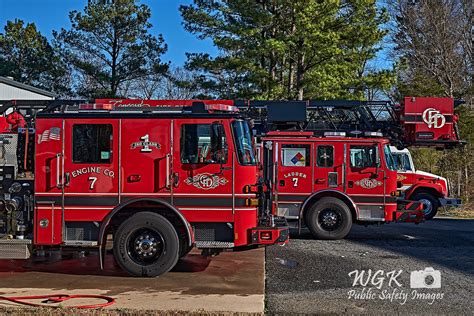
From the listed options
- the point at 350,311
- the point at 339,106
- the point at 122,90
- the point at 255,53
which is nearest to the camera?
the point at 350,311

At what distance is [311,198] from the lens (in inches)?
578

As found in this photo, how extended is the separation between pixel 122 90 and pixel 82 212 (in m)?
29.4

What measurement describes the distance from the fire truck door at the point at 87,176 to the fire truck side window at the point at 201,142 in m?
1.04

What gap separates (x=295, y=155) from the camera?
48.8ft

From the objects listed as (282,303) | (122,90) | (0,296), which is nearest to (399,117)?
(282,303)

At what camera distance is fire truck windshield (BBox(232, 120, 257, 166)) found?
962cm

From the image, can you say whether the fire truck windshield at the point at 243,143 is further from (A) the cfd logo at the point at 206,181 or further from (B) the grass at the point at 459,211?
(B) the grass at the point at 459,211

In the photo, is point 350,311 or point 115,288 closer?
point 350,311

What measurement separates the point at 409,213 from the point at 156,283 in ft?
24.3

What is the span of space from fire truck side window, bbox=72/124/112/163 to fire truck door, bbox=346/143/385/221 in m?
6.75

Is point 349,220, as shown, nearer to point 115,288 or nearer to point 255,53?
point 115,288

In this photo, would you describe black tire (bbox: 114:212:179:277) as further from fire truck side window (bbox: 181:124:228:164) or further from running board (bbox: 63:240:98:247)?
fire truck side window (bbox: 181:124:228:164)

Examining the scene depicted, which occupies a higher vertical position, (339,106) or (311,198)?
(339,106)

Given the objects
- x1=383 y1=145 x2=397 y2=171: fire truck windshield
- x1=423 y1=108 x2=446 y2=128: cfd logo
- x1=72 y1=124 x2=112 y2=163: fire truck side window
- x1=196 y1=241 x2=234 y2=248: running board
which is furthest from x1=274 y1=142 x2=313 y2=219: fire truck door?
x1=72 y1=124 x2=112 y2=163: fire truck side window
